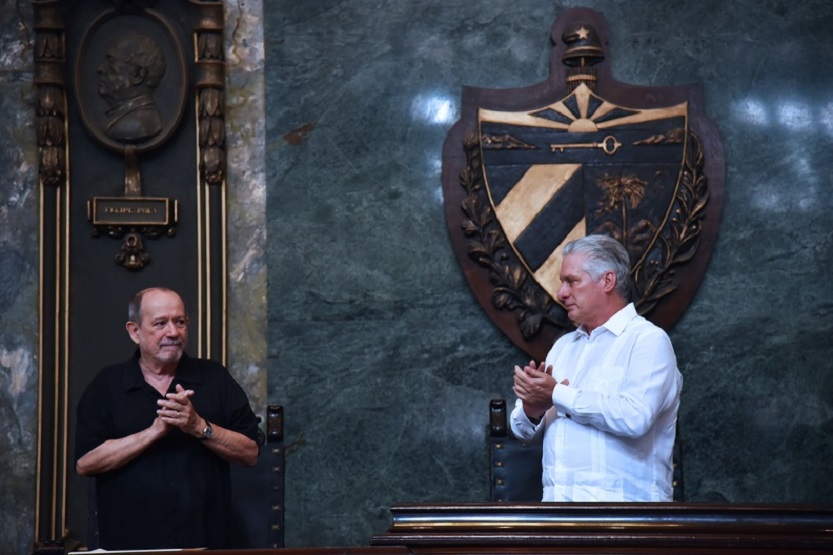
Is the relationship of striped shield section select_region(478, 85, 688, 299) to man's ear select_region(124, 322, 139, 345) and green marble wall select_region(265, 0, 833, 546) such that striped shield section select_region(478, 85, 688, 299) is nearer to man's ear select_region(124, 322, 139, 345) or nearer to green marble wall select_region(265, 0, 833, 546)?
green marble wall select_region(265, 0, 833, 546)

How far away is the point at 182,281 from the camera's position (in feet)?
15.8

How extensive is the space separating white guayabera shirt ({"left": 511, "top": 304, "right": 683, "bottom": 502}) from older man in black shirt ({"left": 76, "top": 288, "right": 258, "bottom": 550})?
0.90m

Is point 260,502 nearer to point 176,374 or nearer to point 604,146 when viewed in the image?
point 176,374

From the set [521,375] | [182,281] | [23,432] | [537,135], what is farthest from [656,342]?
[23,432]

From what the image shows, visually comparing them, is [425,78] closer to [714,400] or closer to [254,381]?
[254,381]

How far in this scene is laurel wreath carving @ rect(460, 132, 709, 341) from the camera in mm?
4770

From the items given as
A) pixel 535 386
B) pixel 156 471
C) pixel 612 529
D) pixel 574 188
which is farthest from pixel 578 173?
pixel 612 529

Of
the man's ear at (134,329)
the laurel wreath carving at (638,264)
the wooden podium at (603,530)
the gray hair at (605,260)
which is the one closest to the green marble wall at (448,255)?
the laurel wreath carving at (638,264)

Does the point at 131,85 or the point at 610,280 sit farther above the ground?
the point at 131,85

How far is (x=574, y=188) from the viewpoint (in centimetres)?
480

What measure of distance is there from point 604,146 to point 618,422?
181cm

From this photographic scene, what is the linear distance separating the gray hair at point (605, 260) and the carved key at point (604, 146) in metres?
1.31

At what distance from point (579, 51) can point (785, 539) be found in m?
3.07

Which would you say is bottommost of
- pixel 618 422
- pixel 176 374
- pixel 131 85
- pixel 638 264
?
pixel 618 422
